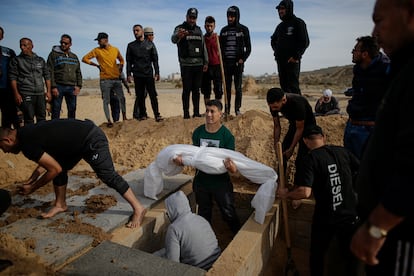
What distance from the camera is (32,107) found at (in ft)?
17.7

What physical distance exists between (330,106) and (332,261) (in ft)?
18.4

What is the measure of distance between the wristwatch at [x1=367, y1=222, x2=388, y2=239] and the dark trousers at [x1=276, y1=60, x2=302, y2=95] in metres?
4.61

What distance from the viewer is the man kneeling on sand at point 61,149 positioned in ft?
8.78

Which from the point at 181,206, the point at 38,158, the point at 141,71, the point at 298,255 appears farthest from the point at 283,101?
the point at 141,71

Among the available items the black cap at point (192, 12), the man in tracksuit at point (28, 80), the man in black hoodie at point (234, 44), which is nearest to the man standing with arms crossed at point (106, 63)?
the man in tracksuit at point (28, 80)

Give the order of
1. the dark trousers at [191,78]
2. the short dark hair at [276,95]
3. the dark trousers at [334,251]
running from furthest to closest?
the dark trousers at [191,78]
the short dark hair at [276,95]
the dark trousers at [334,251]

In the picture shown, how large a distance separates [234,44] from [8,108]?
4394 millimetres

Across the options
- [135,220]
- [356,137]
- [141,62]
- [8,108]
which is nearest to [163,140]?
[141,62]

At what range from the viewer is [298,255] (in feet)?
13.1

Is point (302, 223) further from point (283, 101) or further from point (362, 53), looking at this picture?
point (362, 53)

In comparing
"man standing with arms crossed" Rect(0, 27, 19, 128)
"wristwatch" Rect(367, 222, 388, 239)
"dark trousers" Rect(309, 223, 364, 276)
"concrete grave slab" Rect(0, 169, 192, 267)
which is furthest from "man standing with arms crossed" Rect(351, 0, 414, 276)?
"man standing with arms crossed" Rect(0, 27, 19, 128)

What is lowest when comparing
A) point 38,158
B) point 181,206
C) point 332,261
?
point 332,261

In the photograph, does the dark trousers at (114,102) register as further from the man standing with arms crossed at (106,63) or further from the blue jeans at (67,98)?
the blue jeans at (67,98)

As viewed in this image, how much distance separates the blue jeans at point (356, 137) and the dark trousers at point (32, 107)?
5109mm
